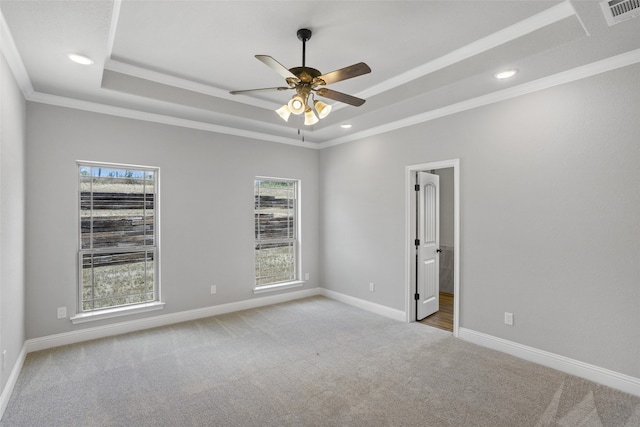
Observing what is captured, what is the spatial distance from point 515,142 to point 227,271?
3.92 metres

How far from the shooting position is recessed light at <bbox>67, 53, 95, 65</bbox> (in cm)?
255

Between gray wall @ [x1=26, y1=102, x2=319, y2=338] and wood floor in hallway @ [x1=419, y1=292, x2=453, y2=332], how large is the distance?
2044 millimetres

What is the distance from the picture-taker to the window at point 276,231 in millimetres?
5066

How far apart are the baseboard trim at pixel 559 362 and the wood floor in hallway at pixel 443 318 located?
49 cm

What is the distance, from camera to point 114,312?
3.77 meters

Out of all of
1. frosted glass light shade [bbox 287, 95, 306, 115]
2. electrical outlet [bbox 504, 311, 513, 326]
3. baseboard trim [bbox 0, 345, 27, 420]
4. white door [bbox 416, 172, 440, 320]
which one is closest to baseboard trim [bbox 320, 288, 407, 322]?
white door [bbox 416, 172, 440, 320]

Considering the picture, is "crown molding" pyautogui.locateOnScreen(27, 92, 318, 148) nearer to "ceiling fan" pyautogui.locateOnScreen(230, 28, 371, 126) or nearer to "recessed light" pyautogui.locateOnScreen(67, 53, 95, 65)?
"recessed light" pyautogui.locateOnScreen(67, 53, 95, 65)

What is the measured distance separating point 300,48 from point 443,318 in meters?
3.83

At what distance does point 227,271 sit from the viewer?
4.64 meters

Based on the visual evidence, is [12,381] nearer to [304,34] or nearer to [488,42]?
[304,34]

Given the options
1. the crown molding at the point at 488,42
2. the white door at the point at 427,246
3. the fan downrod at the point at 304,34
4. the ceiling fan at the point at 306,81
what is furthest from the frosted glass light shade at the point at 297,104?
the white door at the point at 427,246

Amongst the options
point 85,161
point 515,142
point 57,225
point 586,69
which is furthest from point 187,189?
point 586,69

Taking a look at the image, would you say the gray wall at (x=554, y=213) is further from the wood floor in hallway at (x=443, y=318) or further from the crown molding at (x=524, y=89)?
the wood floor in hallway at (x=443, y=318)

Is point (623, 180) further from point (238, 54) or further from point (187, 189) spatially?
point (187, 189)
